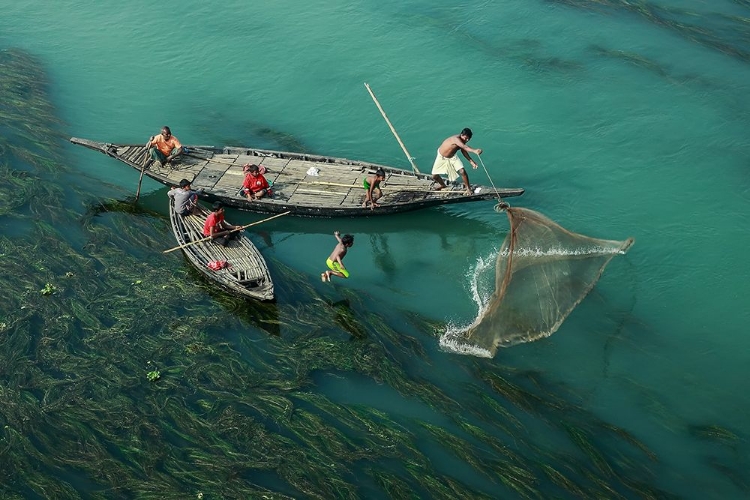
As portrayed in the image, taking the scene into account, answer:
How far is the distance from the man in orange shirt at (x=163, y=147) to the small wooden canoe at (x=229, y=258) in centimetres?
157

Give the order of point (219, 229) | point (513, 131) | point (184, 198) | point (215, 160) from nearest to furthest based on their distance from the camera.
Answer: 1. point (219, 229)
2. point (184, 198)
3. point (215, 160)
4. point (513, 131)

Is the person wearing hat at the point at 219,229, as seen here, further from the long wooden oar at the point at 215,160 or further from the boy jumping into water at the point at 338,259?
the boy jumping into water at the point at 338,259

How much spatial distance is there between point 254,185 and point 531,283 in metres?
6.69

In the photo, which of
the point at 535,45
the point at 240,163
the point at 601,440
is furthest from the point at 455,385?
the point at 535,45

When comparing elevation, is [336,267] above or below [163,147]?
below

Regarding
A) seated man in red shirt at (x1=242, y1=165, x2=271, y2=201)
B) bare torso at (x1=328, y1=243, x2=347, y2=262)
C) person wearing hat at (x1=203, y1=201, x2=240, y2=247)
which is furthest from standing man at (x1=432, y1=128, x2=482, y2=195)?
person wearing hat at (x1=203, y1=201, x2=240, y2=247)

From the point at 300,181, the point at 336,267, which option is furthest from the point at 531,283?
the point at 300,181

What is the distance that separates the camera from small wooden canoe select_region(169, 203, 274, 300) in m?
14.5

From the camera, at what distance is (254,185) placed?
1650 cm

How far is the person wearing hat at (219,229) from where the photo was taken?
15.5 meters

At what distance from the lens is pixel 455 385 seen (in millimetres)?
13047

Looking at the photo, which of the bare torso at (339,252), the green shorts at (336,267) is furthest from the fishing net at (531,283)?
the bare torso at (339,252)

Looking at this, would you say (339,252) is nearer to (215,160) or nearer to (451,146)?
(451,146)

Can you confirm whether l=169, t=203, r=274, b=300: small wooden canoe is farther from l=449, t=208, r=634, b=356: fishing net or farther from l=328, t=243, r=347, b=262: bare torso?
l=449, t=208, r=634, b=356: fishing net
